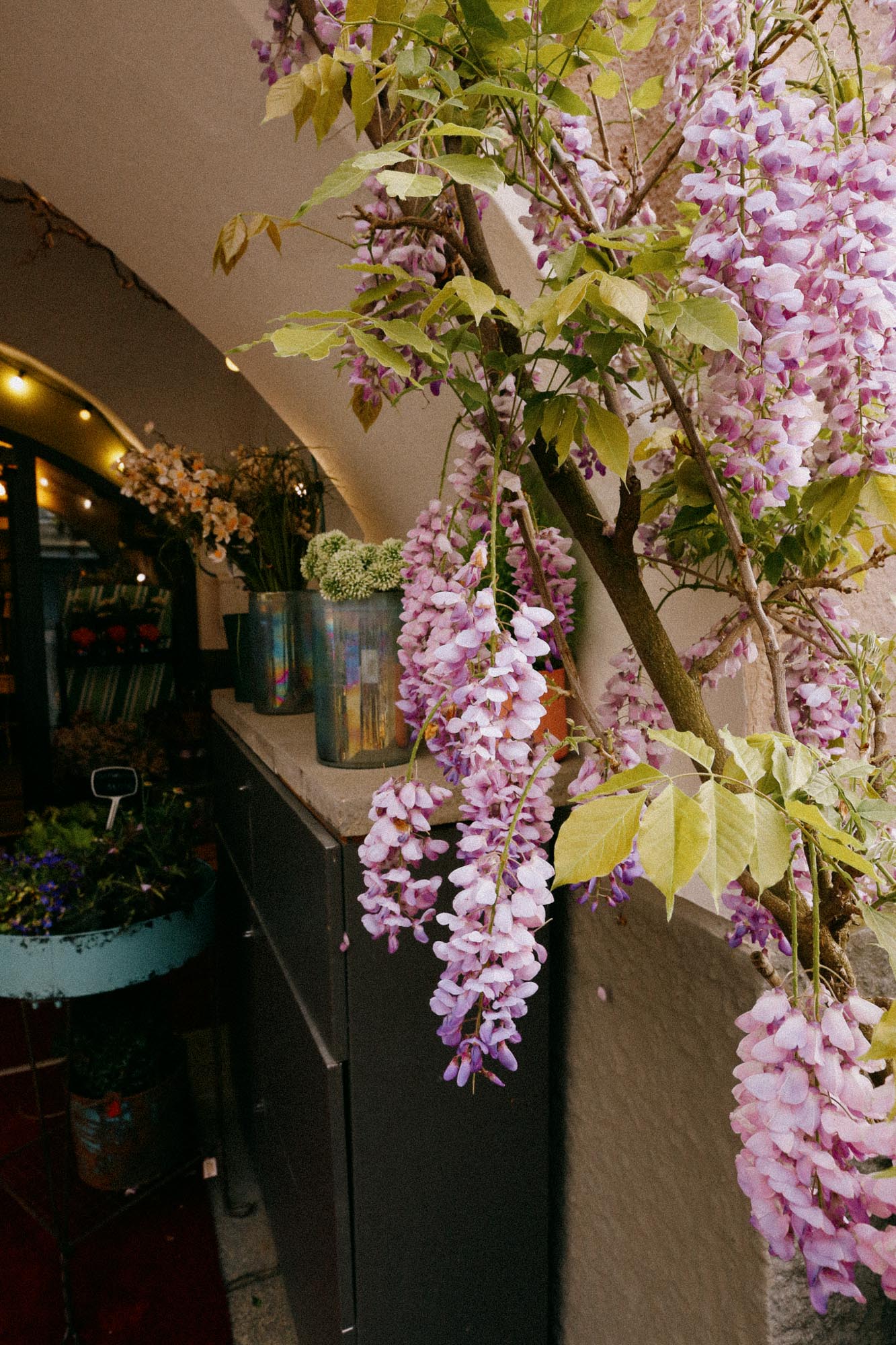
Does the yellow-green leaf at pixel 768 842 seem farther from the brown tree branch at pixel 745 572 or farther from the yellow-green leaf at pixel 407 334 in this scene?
the yellow-green leaf at pixel 407 334

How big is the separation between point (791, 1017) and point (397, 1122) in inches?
37.2

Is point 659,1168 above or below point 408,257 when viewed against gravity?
below

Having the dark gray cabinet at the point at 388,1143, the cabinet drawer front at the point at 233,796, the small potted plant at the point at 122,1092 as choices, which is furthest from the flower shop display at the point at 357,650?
the small potted plant at the point at 122,1092

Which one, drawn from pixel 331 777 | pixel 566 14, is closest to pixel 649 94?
pixel 566 14

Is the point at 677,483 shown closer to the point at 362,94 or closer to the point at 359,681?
the point at 362,94

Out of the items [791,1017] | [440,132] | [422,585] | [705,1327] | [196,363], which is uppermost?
[196,363]

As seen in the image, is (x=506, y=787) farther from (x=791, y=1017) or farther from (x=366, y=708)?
(x=366, y=708)

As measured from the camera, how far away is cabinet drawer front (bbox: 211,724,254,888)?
182 cm

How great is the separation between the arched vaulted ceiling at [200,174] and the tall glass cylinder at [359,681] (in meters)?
0.42

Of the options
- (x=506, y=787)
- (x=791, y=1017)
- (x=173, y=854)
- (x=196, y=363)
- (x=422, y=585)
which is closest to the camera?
(x=791, y=1017)

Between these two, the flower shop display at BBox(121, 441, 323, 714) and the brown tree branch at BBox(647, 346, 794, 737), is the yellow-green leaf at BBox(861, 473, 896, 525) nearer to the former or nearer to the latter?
the brown tree branch at BBox(647, 346, 794, 737)

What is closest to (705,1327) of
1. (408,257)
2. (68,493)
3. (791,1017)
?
(791,1017)

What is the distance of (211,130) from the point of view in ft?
4.62

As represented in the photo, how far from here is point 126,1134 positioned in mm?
2084
